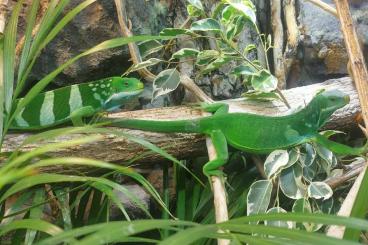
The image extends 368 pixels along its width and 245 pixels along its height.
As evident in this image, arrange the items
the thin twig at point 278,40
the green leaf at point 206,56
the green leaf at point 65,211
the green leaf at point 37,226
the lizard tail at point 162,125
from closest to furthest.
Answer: the green leaf at point 37,226 → the green leaf at point 65,211 → the lizard tail at point 162,125 → the green leaf at point 206,56 → the thin twig at point 278,40

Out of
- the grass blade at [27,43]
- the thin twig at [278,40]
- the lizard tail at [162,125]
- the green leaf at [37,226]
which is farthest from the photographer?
the thin twig at [278,40]

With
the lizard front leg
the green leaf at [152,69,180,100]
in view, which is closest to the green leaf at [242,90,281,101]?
the green leaf at [152,69,180,100]

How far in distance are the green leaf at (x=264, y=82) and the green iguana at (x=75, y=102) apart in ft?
1.75

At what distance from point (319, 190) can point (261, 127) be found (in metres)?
0.35

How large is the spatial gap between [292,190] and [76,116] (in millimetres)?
980

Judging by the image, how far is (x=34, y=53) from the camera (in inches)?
56.9

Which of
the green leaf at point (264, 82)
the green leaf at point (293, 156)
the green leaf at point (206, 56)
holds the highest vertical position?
the green leaf at point (206, 56)

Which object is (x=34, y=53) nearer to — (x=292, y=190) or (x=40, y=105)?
(x=40, y=105)

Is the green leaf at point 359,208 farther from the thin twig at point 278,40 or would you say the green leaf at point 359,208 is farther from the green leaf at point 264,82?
the thin twig at point 278,40

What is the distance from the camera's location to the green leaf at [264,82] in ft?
7.12

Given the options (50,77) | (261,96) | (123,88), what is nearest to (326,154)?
(261,96)

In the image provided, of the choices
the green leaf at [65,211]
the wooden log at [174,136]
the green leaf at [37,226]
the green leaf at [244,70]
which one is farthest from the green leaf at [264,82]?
the green leaf at [37,226]

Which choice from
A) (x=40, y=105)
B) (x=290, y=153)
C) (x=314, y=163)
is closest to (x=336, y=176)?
(x=314, y=163)

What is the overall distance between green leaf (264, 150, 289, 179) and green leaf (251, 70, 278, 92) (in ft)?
1.02
